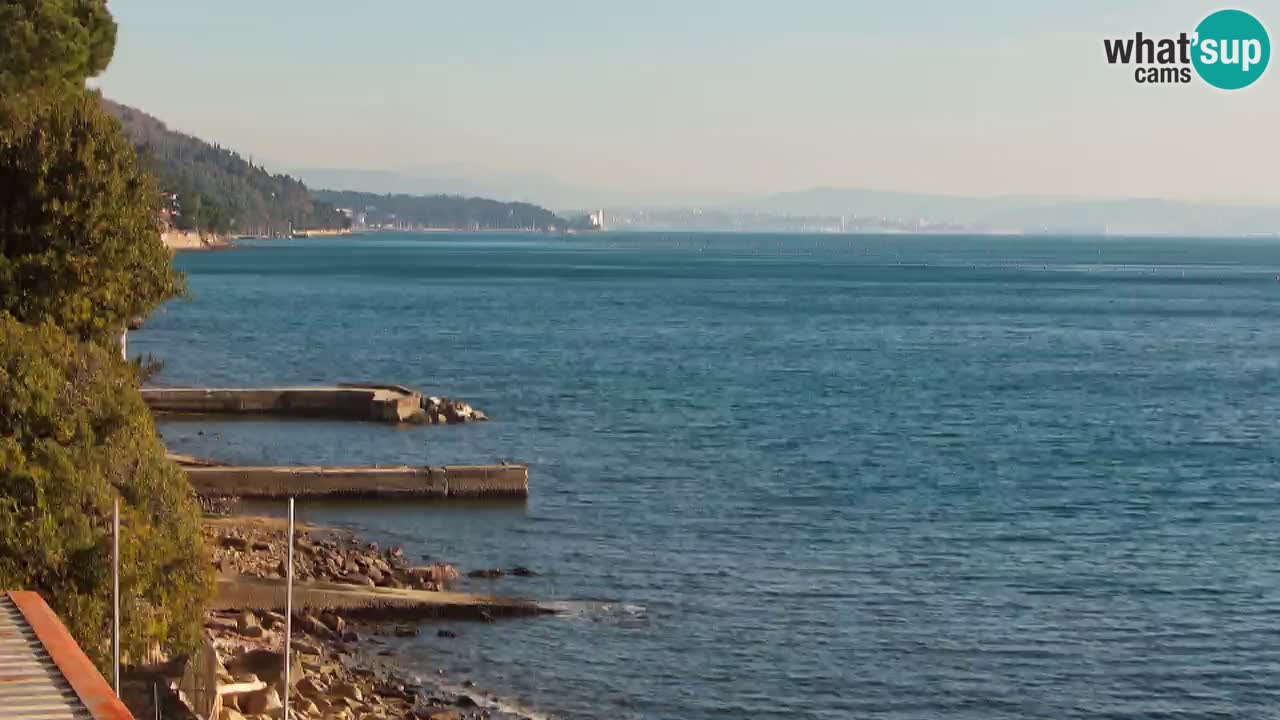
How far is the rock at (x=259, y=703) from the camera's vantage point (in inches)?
796

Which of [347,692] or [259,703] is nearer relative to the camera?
[259,703]

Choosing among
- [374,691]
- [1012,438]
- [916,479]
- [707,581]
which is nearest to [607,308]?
[1012,438]

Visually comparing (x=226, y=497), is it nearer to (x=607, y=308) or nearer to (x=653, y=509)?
(x=653, y=509)

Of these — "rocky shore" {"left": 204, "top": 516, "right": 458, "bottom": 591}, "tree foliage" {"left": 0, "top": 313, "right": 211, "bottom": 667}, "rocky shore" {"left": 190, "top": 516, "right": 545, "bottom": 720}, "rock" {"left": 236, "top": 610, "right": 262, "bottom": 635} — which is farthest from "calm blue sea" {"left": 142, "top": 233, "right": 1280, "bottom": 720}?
"tree foliage" {"left": 0, "top": 313, "right": 211, "bottom": 667}

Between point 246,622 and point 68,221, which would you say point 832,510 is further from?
point 68,221

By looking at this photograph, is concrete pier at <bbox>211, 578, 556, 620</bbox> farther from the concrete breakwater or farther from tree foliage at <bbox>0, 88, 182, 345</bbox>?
the concrete breakwater

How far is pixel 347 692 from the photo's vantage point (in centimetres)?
2306

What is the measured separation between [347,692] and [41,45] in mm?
19032

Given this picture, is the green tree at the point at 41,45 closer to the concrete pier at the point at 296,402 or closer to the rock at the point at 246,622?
the rock at the point at 246,622

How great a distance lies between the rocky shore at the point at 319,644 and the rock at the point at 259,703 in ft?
0.04

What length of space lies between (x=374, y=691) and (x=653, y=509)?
16240 mm

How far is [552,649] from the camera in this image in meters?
26.9

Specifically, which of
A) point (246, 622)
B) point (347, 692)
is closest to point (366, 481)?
point (246, 622)

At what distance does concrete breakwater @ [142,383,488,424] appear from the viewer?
55.2 meters
